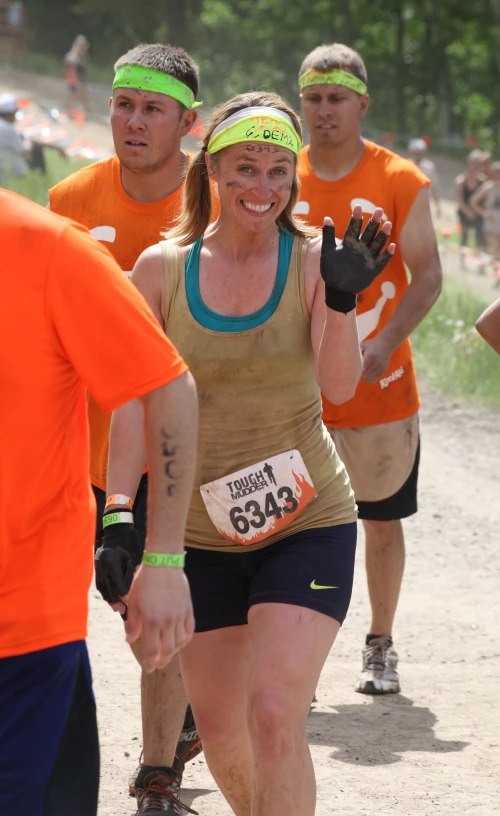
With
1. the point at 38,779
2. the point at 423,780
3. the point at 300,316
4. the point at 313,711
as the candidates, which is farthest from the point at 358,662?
the point at 38,779

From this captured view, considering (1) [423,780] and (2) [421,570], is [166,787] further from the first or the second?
(2) [421,570]

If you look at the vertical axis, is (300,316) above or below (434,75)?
below

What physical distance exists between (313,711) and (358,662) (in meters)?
0.74

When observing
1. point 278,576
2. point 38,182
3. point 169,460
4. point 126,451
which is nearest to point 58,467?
point 169,460

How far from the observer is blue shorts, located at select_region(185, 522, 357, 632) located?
3.53 m

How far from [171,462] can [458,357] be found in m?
10.4

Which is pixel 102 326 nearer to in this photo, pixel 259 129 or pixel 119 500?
pixel 119 500

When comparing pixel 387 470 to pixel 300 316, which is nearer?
pixel 300 316

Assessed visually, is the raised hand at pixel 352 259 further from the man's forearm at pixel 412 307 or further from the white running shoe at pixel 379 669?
the white running shoe at pixel 379 669

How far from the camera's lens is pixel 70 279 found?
8.39 feet

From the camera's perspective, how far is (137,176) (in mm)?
4809

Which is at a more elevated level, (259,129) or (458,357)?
(458,357)

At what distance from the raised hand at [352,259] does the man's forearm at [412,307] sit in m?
1.92

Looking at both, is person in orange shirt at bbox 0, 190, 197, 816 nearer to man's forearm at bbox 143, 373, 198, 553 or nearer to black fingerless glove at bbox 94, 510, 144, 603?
man's forearm at bbox 143, 373, 198, 553
